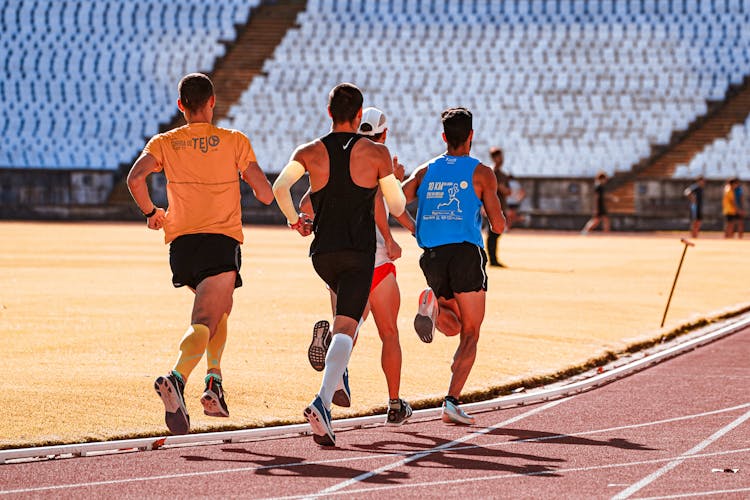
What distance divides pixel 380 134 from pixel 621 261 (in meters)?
18.1

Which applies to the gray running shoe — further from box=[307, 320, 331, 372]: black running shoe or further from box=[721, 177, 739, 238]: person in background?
box=[721, 177, 739, 238]: person in background

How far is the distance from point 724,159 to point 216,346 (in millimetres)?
35881

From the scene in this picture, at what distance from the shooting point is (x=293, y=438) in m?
7.77

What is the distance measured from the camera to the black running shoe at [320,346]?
7.70 m

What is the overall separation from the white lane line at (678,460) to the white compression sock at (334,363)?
1628 mm

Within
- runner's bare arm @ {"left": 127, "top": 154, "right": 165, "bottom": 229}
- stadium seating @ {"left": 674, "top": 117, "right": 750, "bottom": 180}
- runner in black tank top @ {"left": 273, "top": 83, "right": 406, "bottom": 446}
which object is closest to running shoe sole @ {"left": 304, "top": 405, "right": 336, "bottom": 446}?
runner in black tank top @ {"left": 273, "top": 83, "right": 406, "bottom": 446}

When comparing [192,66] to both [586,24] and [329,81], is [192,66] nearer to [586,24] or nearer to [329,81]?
[329,81]

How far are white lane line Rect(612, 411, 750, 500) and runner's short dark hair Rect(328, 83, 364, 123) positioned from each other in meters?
2.50

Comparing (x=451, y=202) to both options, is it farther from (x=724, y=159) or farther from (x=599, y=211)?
(x=724, y=159)

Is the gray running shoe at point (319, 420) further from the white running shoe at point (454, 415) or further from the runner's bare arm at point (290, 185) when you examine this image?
the white running shoe at point (454, 415)

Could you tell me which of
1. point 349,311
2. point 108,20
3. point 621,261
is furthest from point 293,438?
point 108,20

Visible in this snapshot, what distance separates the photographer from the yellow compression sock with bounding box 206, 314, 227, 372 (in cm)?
764

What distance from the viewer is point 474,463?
6930mm

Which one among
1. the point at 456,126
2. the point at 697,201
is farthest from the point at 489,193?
the point at 697,201
